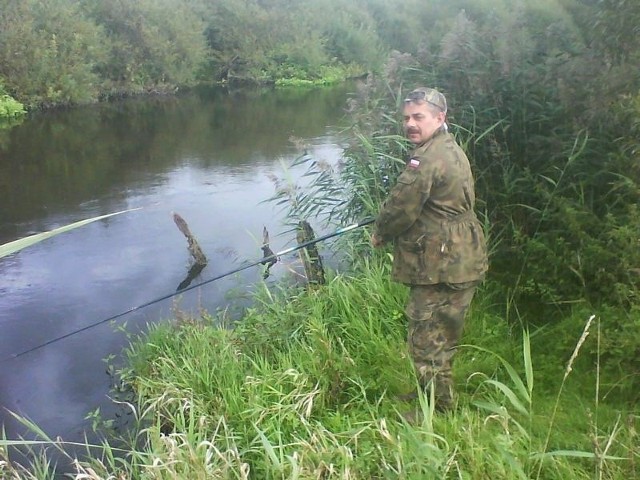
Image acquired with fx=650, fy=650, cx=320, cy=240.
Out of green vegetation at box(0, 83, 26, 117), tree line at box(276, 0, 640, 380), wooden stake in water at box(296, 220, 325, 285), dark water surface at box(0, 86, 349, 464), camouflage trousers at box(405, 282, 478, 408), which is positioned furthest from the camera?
green vegetation at box(0, 83, 26, 117)

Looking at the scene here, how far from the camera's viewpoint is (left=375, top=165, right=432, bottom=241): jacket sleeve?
9.54 feet

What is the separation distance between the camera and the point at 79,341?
552 centimetres

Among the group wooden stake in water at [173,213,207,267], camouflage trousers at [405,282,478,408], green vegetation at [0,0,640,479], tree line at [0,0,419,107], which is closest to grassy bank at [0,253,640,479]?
green vegetation at [0,0,640,479]

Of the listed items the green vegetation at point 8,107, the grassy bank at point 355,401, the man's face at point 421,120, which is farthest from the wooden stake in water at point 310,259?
the green vegetation at point 8,107

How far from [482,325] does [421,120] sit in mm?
1474

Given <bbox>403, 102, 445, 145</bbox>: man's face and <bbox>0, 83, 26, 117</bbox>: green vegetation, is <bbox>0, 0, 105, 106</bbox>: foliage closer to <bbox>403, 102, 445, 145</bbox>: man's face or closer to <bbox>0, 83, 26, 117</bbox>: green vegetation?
<bbox>0, 83, 26, 117</bbox>: green vegetation

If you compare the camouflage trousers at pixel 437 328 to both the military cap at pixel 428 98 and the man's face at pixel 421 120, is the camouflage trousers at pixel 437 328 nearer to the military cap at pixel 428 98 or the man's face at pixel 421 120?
the man's face at pixel 421 120

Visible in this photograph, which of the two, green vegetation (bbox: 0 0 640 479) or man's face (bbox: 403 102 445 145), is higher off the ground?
man's face (bbox: 403 102 445 145)

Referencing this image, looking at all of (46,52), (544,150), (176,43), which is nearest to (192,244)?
(544,150)

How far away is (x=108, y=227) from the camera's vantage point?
8820mm

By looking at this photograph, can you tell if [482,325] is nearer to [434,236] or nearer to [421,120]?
[434,236]

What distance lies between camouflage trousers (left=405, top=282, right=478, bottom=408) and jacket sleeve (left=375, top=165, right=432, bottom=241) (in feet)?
1.07

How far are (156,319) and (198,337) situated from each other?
1.44 metres

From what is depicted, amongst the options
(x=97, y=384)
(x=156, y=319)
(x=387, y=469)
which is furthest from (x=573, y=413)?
(x=156, y=319)
